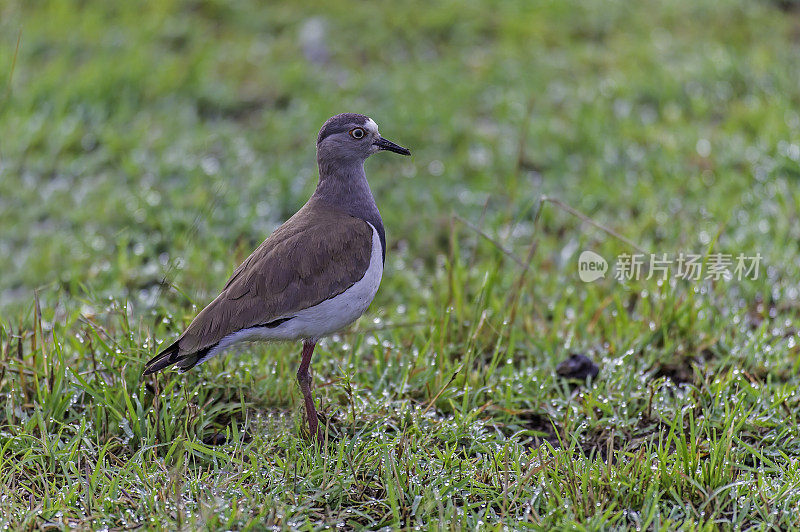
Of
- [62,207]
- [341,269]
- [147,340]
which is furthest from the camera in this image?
[62,207]

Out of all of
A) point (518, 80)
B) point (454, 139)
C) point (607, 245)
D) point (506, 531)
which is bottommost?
point (506, 531)

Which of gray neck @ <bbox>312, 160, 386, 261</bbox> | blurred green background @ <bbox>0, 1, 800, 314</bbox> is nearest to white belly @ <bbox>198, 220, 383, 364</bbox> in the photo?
gray neck @ <bbox>312, 160, 386, 261</bbox>

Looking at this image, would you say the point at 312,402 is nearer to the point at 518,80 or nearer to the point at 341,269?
the point at 341,269

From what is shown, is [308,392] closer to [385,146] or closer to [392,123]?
[385,146]

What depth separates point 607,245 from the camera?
5.20m

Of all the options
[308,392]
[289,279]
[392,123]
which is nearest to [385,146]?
[289,279]

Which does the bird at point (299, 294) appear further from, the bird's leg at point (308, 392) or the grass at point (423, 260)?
the grass at point (423, 260)

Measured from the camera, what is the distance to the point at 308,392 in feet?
11.0

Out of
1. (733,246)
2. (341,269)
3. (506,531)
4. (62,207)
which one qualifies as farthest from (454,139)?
(506,531)

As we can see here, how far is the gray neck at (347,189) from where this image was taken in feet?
11.7

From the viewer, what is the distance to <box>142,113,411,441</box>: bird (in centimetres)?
326

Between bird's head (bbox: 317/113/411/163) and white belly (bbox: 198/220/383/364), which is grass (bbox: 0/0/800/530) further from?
bird's head (bbox: 317/113/411/163)

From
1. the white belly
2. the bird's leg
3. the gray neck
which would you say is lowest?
the bird's leg

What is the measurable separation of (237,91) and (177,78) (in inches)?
19.6
